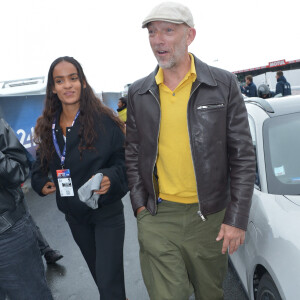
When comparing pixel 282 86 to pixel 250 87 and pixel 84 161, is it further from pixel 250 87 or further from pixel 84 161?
pixel 84 161

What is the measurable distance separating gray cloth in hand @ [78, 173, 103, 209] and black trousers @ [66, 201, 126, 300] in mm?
226

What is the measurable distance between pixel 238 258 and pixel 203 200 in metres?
0.79

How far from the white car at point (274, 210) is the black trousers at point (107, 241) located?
87cm

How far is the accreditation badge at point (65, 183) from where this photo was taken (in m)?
2.20

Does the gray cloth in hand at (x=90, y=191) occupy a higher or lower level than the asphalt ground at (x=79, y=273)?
higher

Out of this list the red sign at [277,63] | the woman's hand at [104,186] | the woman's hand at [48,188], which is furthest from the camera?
the red sign at [277,63]

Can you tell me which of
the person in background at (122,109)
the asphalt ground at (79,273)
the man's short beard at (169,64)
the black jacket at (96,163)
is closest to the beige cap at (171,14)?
the man's short beard at (169,64)

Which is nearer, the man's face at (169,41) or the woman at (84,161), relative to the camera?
the man's face at (169,41)

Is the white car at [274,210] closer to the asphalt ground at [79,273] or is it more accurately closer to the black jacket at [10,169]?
the asphalt ground at [79,273]


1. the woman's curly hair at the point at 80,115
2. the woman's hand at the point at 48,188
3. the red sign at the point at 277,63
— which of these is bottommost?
the woman's hand at the point at 48,188

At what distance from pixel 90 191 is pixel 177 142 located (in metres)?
0.60

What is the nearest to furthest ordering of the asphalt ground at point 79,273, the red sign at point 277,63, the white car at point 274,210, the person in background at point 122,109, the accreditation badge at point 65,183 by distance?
the white car at point 274,210
the accreditation badge at point 65,183
the asphalt ground at point 79,273
the person in background at point 122,109
the red sign at point 277,63

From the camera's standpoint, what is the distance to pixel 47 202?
5824mm

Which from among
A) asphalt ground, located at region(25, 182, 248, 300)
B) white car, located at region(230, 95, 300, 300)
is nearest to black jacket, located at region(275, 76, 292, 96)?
A: asphalt ground, located at region(25, 182, 248, 300)
